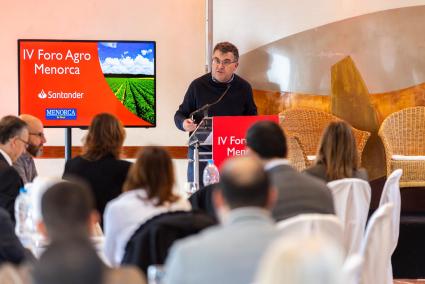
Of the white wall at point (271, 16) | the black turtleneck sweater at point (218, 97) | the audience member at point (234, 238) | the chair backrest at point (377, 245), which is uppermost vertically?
the white wall at point (271, 16)

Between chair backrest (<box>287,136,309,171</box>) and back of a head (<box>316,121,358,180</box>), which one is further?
chair backrest (<box>287,136,309,171</box>)

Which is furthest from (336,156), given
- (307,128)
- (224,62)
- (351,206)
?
(307,128)

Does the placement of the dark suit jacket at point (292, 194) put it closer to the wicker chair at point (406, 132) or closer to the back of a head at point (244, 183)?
the back of a head at point (244, 183)

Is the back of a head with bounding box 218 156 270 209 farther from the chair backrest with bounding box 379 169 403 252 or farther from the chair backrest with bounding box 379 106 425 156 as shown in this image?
the chair backrest with bounding box 379 106 425 156

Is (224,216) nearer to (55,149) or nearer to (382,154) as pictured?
(382,154)

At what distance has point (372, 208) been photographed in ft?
25.5

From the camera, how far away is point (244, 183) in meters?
2.36

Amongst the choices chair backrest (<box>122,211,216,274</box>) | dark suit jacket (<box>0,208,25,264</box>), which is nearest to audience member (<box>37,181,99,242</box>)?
chair backrest (<box>122,211,216,274</box>)

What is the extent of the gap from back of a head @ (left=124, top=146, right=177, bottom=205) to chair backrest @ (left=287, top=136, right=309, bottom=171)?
12.7 ft

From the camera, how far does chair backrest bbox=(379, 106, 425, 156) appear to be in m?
7.64

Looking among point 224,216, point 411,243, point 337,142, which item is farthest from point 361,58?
point 224,216

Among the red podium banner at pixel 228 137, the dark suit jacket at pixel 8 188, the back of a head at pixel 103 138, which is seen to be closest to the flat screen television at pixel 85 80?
the red podium banner at pixel 228 137

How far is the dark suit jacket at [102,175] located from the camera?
15.7 feet

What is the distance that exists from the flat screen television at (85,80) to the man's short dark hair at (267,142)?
4779 millimetres
